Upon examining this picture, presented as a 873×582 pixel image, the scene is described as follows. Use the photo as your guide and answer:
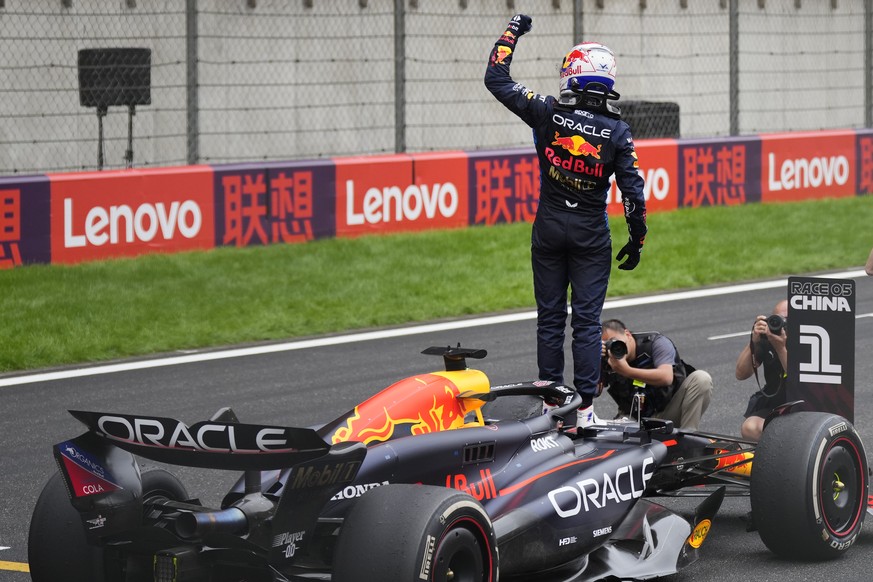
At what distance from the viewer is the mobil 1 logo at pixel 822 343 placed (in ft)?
22.6

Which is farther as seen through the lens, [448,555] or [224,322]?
[224,322]

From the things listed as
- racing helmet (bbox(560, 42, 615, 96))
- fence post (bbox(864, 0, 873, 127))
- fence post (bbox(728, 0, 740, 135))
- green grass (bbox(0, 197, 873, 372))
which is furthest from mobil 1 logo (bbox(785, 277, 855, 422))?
fence post (bbox(864, 0, 873, 127))

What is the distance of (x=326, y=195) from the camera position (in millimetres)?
14680

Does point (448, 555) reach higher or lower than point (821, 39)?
lower

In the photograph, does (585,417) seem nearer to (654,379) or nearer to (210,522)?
(654,379)

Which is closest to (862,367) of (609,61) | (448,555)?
(609,61)

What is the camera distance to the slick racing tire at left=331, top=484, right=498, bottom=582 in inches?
184

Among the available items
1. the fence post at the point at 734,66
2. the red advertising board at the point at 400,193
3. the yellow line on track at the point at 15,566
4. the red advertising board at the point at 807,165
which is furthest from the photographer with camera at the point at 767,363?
the fence post at the point at 734,66

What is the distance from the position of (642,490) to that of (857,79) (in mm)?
24175

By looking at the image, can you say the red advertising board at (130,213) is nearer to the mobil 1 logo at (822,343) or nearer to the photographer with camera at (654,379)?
the photographer with camera at (654,379)

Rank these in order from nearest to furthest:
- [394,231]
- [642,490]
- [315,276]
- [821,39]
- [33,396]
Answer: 1. [642,490]
2. [33,396]
3. [315,276]
4. [394,231]
5. [821,39]

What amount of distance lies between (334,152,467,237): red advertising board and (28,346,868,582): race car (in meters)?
8.49

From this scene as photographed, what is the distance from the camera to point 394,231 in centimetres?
1534

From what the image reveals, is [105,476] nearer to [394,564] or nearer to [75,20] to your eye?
[394,564]
